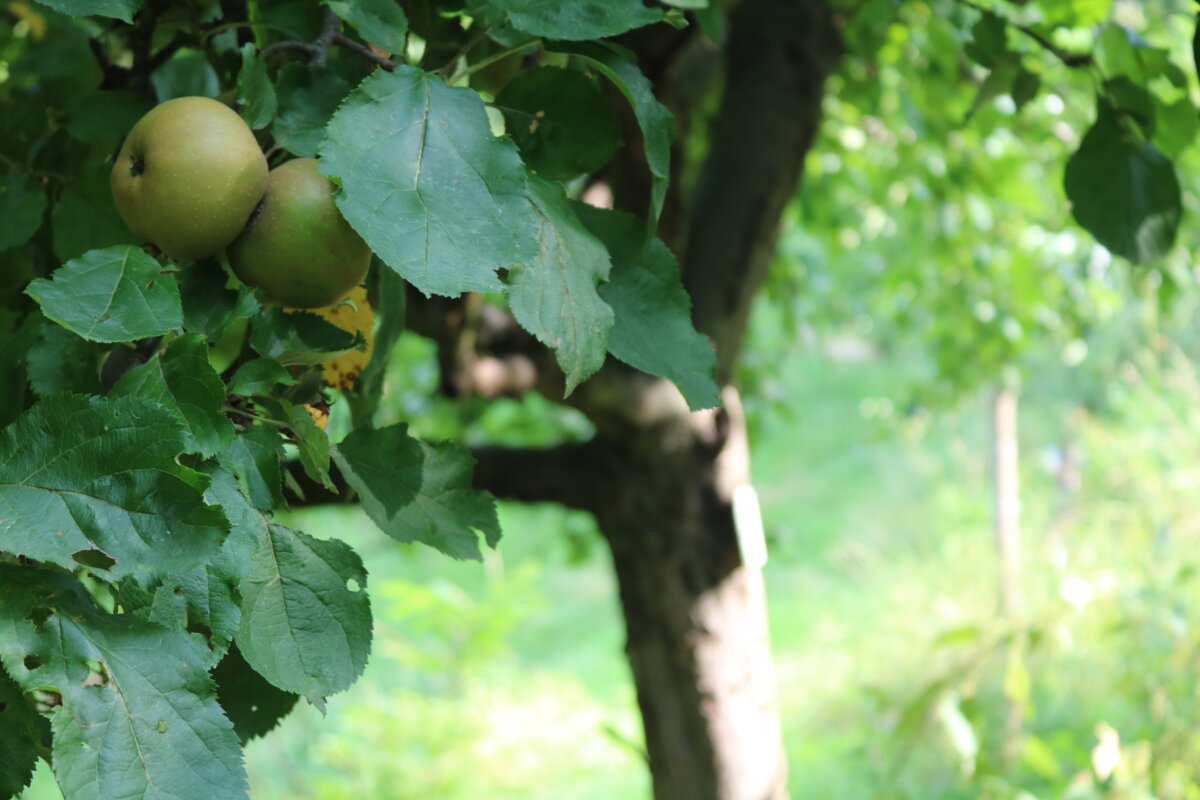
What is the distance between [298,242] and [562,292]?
0.42ft

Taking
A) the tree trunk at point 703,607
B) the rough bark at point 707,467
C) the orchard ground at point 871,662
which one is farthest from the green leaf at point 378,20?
the orchard ground at point 871,662

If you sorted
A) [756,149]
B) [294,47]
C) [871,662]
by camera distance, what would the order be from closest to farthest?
[294,47] → [756,149] → [871,662]

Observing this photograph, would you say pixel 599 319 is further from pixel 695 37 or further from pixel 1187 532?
pixel 1187 532

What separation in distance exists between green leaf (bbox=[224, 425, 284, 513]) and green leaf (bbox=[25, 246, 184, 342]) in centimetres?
7

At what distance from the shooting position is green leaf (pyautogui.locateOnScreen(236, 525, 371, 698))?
0.50m

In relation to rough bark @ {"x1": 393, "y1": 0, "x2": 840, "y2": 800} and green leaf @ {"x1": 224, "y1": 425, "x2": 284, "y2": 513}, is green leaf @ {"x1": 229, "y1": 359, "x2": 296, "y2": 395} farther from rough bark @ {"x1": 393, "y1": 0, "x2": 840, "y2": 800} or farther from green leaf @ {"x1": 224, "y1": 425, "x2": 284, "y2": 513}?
rough bark @ {"x1": 393, "y1": 0, "x2": 840, "y2": 800}

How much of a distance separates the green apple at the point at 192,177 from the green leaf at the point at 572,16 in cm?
13

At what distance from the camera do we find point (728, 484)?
1.58 metres

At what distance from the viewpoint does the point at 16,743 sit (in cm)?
47

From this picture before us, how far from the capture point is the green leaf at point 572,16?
1.72 feet

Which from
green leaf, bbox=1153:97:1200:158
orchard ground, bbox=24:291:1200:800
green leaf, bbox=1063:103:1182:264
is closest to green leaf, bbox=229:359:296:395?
green leaf, bbox=1063:103:1182:264

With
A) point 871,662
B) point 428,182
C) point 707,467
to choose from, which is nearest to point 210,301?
point 428,182

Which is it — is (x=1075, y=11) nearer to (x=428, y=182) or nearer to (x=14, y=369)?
(x=428, y=182)

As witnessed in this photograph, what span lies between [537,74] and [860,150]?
2146 millimetres
